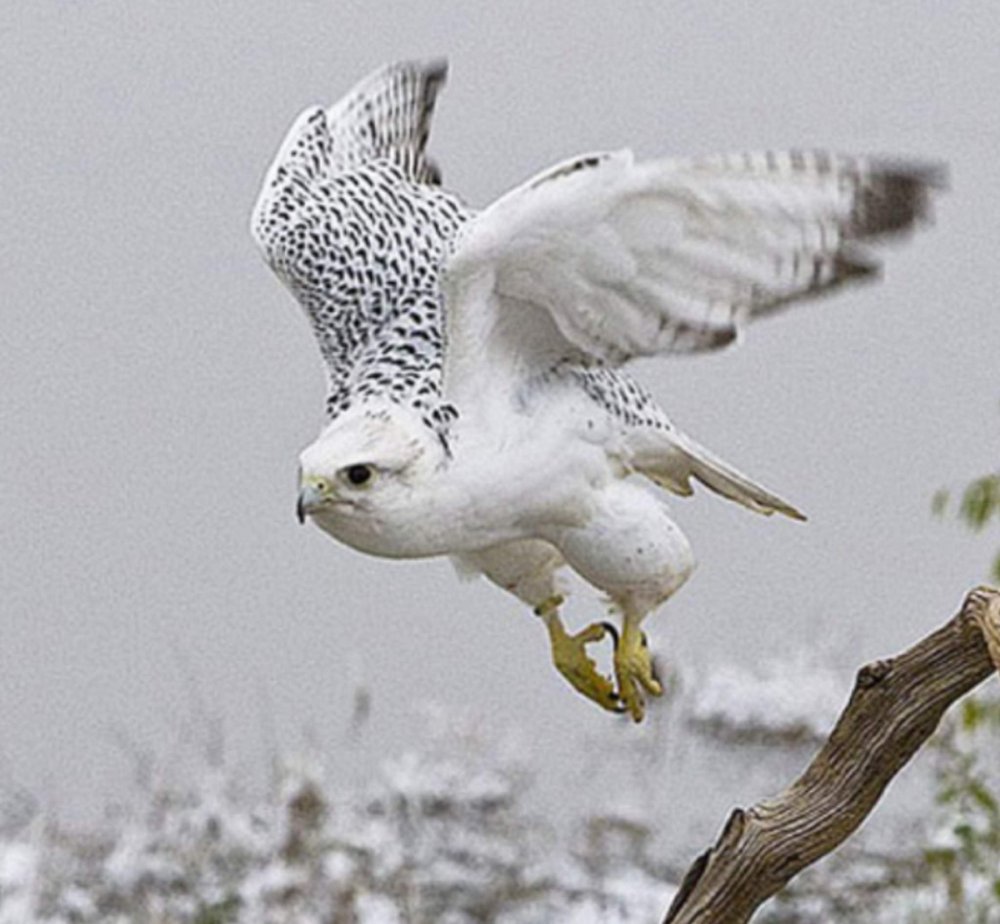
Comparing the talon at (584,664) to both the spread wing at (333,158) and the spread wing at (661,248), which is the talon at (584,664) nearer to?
the spread wing at (661,248)

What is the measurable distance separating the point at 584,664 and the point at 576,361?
188 millimetres

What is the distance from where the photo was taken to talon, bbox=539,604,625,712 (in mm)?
1693

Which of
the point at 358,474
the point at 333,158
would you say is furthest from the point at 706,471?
the point at 333,158


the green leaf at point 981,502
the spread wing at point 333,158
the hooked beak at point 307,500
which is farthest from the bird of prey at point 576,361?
the green leaf at point 981,502

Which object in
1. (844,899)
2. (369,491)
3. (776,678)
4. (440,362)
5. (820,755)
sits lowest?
(820,755)

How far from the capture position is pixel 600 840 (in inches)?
175

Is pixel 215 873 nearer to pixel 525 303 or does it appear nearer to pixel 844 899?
pixel 844 899

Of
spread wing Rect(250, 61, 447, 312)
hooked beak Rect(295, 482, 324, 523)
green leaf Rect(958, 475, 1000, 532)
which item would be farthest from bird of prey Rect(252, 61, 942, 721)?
green leaf Rect(958, 475, 1000, 532)

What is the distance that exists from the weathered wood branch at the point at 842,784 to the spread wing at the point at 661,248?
0.76 ft

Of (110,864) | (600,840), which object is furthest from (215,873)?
(600,840)

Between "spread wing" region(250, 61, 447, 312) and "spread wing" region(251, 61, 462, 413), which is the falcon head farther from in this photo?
"spread wing" region(250, 61, 447, 312)

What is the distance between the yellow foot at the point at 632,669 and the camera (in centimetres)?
168

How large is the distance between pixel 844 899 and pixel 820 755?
8.88 ft

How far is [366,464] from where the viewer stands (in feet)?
5.04
